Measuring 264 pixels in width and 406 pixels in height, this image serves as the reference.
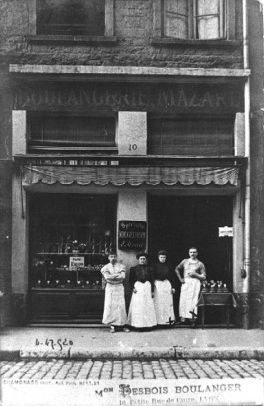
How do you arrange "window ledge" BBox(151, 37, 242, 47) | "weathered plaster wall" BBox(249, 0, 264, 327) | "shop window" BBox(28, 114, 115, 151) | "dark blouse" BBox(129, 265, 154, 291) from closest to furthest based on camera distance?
"dark blouse" BBox(129, 265, 154, 291)
"weathered plaster wall" BBox(249, 0, 264, 327)
"window ledge" BBox(151, 37, 242, 47)
"shop window" BBox(28, 114, 115, 151)

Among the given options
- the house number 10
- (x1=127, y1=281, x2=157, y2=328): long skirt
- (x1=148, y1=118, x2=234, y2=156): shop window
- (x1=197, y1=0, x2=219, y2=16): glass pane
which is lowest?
(x1=127, y1=281, x2=157, y2=328): long skirt

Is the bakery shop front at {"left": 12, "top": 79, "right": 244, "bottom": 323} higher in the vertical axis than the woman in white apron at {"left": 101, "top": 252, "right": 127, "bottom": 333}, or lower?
higher

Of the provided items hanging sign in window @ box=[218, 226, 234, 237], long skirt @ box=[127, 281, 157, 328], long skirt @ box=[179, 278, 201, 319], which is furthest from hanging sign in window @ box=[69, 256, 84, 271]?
hanging sign in window @ box=[218, 226, 234, 237]

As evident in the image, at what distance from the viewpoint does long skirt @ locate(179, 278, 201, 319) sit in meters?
11.0

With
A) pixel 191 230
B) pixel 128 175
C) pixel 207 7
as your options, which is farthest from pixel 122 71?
pixel 191 230

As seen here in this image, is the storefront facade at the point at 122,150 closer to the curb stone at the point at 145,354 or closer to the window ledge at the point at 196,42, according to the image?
the window ledge at the point at 196,42

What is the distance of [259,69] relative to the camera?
37.3 ft

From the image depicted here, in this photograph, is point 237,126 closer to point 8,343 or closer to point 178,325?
point 178,325

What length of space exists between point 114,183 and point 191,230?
6.36ft

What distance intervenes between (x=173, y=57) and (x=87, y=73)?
179 cm

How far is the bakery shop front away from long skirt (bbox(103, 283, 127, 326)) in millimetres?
698

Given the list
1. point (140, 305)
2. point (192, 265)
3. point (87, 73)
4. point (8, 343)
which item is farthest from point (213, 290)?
point (87, 73)

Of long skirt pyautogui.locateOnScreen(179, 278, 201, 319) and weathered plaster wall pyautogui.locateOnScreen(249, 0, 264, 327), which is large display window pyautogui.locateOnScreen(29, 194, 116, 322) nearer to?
long skirt pyautogui.locateOnScreen(179, 278, 201, 319)

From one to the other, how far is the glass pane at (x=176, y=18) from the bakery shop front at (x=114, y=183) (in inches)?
46.9
